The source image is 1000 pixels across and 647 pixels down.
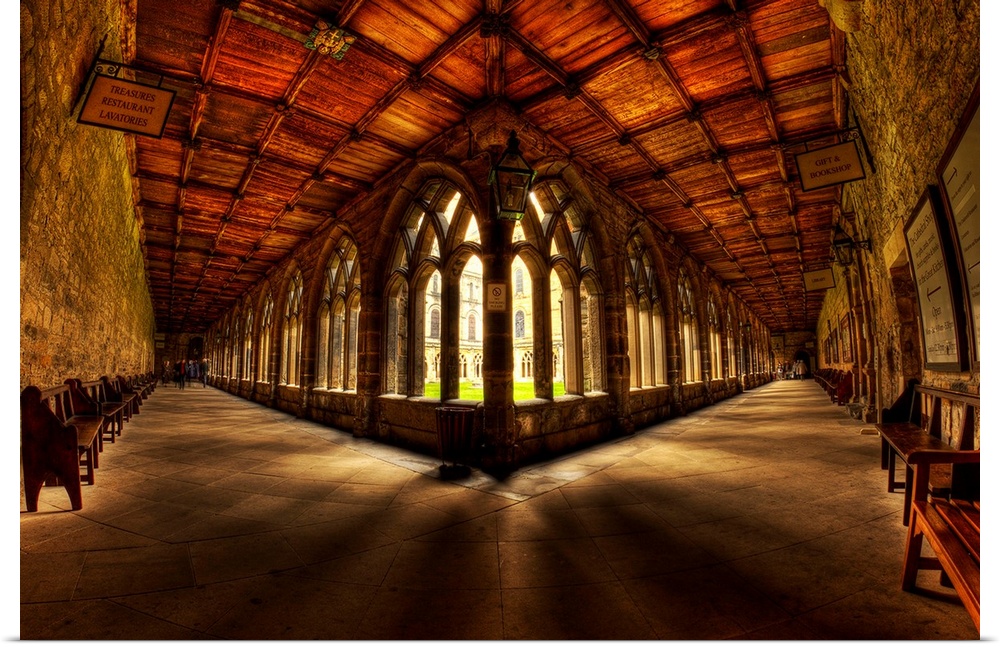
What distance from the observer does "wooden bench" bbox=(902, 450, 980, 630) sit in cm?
148

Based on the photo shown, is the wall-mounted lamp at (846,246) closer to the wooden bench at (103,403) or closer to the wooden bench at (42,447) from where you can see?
the wooden bench at (42,447)

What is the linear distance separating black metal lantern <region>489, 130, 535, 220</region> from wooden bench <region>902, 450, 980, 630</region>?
144 inches

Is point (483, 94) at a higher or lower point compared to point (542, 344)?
higher

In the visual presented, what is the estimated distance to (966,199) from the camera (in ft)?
7.39

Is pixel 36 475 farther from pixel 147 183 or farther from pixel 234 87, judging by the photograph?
pixel 147 183

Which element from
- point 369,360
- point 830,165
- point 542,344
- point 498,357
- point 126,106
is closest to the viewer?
point 126,106

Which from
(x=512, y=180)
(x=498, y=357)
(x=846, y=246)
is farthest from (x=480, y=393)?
(x=846, y=246)

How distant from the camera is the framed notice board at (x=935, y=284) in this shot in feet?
8.69

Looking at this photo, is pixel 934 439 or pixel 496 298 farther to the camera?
pixel 496 298

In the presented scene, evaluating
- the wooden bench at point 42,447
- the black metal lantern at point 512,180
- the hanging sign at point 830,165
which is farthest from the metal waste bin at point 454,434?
the hanging sign at point 830,165

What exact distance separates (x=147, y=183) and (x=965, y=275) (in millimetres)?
10589

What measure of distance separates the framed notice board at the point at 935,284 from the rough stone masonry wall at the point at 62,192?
6.05m

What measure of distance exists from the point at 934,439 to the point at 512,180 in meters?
4.20

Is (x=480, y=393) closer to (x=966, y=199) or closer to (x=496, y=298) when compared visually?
(x=496, y=298)
